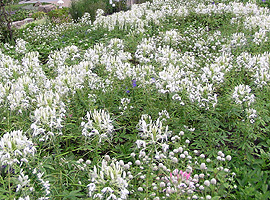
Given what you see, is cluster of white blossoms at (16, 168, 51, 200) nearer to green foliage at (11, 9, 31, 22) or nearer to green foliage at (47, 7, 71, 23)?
green foliage at (47, 7, 71, 23)

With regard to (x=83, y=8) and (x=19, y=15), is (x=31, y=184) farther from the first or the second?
(x=19, y=15)

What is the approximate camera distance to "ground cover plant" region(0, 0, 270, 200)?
6.95 feet

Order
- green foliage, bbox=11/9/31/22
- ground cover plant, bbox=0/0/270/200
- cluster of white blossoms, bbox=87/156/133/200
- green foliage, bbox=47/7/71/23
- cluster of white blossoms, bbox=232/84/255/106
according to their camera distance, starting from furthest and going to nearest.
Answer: green foliage, bbox=11/9/31/22
green foliage, bbox=47/7/71/23
cluster of white blossoms, bbox=232/84/255/106
ground cover plant, bbox=0/0/270/200
cluster of white blossoms, bbox=87/156/133/200

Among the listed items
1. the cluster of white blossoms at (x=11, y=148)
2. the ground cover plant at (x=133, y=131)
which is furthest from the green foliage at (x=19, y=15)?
the cluster of white blossoms at (x=11, y=148)

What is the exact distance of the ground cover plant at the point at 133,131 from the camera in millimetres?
2119

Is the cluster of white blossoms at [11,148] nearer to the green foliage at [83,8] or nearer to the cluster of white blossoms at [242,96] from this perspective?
the cluster of white blossoms at [242,96]

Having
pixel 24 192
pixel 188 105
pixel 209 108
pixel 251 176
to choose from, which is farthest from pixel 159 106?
pixel 24 192

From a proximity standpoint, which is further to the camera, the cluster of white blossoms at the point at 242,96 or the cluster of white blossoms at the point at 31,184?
the cluster of white blossoms at the point at 242,96

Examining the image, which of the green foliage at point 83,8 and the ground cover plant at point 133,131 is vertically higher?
the green foliage at point 83,8

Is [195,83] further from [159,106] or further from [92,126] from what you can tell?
[92,126]

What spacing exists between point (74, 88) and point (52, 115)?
0.82 metres

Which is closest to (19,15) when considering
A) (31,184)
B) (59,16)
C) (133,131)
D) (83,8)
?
(59,16)

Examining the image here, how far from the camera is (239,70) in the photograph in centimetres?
441

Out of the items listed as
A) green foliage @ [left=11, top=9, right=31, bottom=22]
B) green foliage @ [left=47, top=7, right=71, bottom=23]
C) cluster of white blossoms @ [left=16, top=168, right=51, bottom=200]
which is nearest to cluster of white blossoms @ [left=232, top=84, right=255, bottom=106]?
cluster of white blossoms @ [left=16, top=168, right=51, bottom=200]
